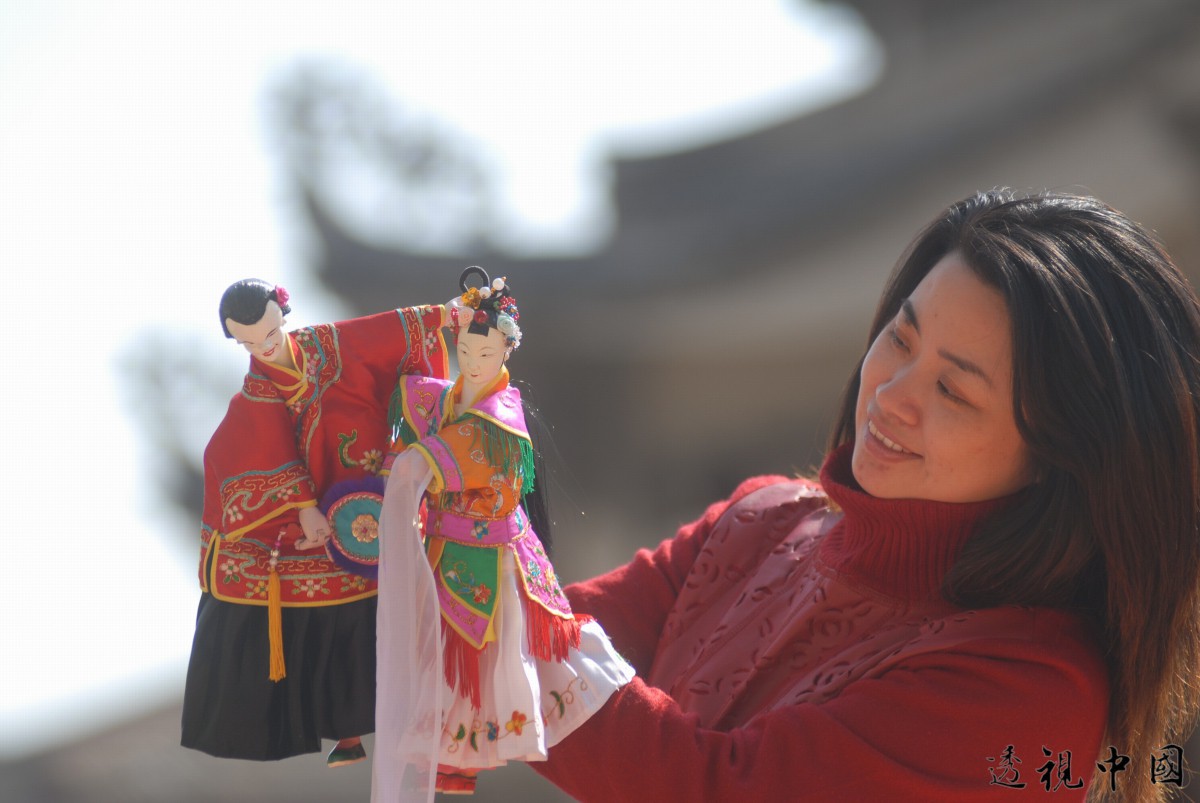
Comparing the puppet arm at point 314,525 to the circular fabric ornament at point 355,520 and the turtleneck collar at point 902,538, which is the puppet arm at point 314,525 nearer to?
the circular fabric ornament at point 355,520

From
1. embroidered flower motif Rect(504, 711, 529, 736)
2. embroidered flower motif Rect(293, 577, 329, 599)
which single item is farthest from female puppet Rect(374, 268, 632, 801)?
embroidered flower motif Rect(293, 577, 329, 599)

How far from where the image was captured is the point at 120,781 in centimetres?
530

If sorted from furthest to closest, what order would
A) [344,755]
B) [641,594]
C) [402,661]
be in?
[641,594], [344,755], [402,661]

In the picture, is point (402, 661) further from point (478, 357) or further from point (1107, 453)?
point (1107, 453)

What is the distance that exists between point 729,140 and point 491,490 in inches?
152

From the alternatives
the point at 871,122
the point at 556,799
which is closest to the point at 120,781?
the point at 556,799

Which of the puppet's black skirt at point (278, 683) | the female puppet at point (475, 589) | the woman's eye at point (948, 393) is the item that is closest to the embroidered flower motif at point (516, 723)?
the female puppet at point (475, 589)

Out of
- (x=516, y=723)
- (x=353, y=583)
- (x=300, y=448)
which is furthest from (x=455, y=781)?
(x=300, y=448)

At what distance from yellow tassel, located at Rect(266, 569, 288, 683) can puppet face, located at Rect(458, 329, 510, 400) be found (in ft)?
0.81

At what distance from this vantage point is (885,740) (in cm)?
110

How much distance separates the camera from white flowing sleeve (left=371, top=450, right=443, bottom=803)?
108 cm

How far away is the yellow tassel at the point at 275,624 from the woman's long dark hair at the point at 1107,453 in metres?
0.63

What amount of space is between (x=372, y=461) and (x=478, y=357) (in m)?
0.15

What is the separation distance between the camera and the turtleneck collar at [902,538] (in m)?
1.25
